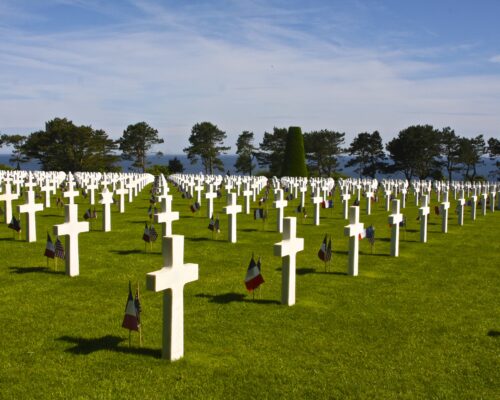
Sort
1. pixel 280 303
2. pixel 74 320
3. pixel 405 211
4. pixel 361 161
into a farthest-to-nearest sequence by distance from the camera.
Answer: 1. pixel 361 161
2. pixel 405 211
3. pixel 280 303
4. pixel 74 320

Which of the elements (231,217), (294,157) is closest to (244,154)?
(294,157)

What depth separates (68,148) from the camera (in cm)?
6700

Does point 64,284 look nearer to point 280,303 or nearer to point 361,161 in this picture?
point 280,303

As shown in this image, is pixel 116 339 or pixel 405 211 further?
pixel 405 211

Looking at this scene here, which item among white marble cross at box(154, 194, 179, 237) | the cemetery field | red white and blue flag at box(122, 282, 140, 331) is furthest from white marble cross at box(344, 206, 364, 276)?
red white and blue flag at box(122, 282, 140, 331)

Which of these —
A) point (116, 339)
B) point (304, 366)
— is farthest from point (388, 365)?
point (116, 339)

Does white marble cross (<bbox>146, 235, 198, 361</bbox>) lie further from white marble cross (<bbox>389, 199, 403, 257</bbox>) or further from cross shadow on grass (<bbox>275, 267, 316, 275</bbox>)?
white marble cross (<bbox>389, 199, 403, 257</bbox>)

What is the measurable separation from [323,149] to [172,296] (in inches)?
2785

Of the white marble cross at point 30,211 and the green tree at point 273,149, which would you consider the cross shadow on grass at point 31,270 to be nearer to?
the white marble cross at point 30,211

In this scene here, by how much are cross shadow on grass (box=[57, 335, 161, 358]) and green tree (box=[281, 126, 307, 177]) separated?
53.2 m

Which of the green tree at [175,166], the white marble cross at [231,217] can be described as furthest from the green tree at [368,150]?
the white marble cross at [231,217]

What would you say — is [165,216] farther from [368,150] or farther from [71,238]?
[368,150]

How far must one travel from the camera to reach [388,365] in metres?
5.86

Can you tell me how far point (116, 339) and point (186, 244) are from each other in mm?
7387
